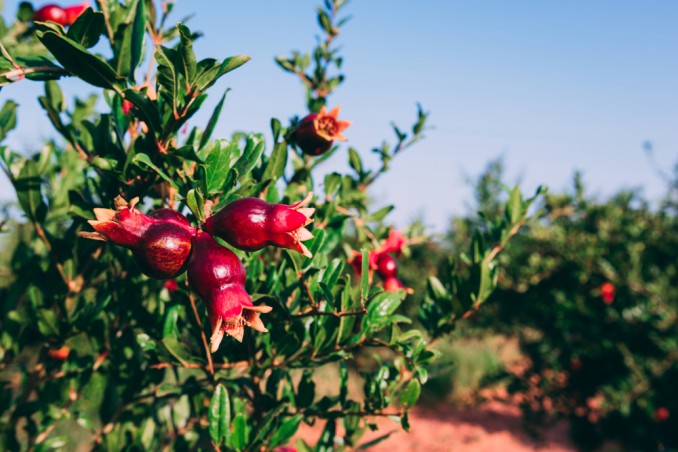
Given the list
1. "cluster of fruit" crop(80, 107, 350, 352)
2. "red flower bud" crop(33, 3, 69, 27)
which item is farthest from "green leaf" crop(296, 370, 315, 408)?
"red flower bud" crop(33, 3, 69, 27)

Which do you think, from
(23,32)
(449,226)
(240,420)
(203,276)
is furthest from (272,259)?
(449,226)

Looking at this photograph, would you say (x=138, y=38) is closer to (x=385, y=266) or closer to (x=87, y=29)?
(x=87, y=29)

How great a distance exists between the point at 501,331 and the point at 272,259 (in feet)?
15.1

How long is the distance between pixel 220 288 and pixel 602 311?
15.4ft

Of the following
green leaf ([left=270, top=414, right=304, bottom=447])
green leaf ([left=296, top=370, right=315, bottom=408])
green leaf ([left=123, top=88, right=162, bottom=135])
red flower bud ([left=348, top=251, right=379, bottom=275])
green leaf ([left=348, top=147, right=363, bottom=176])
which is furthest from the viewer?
green leaf ([left=348, top=147, right=363, bottom=176])

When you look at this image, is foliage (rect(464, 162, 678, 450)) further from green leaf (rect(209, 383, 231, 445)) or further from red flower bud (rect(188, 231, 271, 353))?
red flower bud (rect(188, 231, 271, 353))

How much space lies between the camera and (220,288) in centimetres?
76

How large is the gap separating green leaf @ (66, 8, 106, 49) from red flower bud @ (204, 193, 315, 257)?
1.25 feet

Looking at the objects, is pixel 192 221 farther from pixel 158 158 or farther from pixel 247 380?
pixel 247 380

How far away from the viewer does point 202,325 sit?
108cm

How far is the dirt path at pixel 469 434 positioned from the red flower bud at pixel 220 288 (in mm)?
5467

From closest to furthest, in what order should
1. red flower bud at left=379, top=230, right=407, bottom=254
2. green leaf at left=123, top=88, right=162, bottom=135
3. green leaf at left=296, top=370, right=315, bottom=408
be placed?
green leaf at left=123, top=88, right=162, bottom=135 < green leaf at left=296, top=370, right=315, bottom=408 < red flower bud at left=379, top=230, right=407, bottom=254

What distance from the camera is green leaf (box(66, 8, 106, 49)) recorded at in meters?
0.82

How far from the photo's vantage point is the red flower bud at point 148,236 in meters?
0.75
